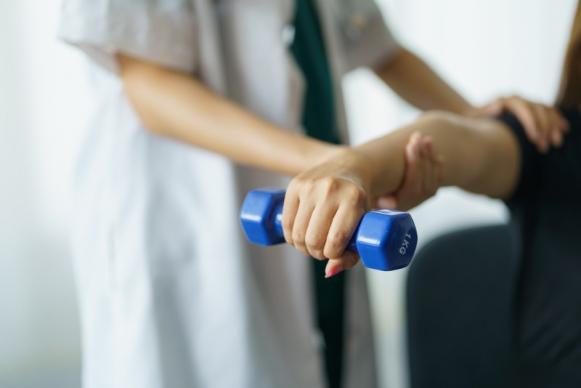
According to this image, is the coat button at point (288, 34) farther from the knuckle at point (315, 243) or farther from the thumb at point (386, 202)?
the knuckle at point (315, 243)

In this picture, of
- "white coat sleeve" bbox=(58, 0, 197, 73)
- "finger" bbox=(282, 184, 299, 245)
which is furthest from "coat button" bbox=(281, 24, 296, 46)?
"finger" bbox=(282, 184, 299, 245)

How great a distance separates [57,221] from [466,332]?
714 millimetres

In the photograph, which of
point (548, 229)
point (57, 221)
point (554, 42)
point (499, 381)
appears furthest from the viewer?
point (554, 42)

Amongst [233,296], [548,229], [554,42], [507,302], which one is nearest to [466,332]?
[507,302]

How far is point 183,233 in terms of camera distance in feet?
2.58

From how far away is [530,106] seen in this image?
2.76 ft

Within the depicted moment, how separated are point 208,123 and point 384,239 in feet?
0.99

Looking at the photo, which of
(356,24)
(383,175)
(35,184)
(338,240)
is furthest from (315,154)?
(35,184)

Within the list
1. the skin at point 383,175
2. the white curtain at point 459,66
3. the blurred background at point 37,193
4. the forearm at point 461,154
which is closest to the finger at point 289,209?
the skin at point 383,175

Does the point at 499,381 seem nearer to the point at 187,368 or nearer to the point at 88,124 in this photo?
the point at 187,368

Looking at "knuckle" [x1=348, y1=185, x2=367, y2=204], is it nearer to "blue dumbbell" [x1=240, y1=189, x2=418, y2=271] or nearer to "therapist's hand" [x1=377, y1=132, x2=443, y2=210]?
"blue dumbbell" [x1=240, y1=189, x2=418, y2=271]

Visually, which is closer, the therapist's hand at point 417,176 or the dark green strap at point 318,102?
the therapist's hand at point 417,176

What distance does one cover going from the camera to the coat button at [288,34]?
80 cm

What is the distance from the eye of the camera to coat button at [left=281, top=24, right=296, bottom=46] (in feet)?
2.63
